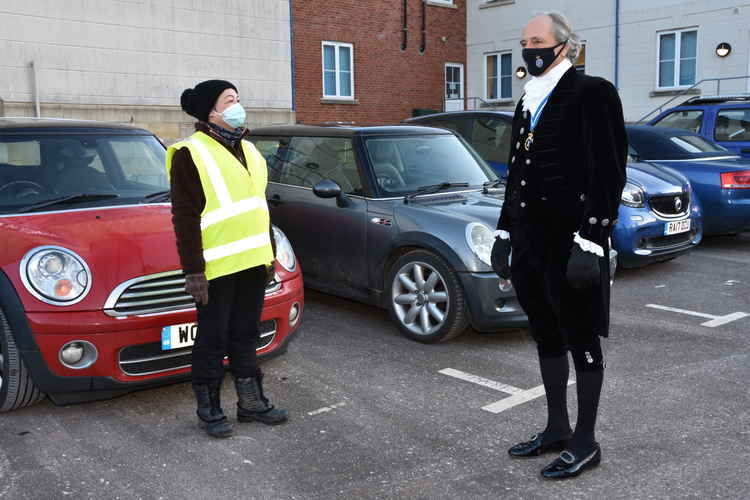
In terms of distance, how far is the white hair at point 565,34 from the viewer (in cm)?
314

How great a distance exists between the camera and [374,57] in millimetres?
22609

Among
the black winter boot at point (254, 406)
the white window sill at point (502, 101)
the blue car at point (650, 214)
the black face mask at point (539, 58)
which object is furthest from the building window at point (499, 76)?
the black face mask at point (539, 58)

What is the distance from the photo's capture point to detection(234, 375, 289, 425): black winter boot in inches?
156

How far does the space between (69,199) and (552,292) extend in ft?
10.0

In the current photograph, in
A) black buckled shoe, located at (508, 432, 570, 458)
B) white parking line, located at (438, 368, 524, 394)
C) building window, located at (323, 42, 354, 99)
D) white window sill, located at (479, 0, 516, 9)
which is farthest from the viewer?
white window sill, located at (479, 0, 516, 9)

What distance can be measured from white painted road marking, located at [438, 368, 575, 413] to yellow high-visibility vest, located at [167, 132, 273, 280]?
1.54 meters

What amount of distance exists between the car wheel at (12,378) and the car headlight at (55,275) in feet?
0.78

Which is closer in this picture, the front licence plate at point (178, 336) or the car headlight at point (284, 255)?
the front licence plate at point (178, 336)

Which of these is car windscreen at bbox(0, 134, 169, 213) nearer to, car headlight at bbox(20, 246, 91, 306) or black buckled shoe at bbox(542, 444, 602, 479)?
car headlight at bbox(20, 246, 91, 306)

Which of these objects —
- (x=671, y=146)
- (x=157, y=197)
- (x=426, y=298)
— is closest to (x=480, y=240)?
(x=426, y=298)

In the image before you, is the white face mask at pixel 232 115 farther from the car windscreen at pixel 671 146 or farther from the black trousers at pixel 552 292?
the car windscreen at pixel 671 146

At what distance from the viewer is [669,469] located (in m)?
3.32

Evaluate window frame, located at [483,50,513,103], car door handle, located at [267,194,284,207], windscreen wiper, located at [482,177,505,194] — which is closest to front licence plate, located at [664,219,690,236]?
windscreen wiper, located at [482,177,505,194]

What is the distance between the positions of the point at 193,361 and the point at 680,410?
260 cm
